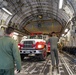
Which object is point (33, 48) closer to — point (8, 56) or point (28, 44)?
point (28, 44)

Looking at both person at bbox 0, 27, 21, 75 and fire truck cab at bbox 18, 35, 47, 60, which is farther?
fire truck cab at bbox 18, 35, 47, 60

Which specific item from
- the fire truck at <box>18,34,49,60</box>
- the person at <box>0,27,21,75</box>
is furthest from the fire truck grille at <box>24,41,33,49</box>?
the person at <box>0,27,21,75</box>

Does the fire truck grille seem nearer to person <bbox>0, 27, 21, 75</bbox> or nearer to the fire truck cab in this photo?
the fire truck cab

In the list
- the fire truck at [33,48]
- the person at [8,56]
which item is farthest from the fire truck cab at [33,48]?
the person at [8,56]

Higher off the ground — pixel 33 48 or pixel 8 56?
pixel 33 48

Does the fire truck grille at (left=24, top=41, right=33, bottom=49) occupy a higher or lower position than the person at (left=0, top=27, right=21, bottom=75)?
higher

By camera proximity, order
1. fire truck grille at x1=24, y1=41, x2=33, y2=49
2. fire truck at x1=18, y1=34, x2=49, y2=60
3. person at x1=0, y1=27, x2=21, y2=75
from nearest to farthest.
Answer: person at x1=0, y1=27, x2=21, y2=75
fire truck at x1=18, y1=34, x2=49, y2=60
fire truck grille at x1=24, y1=41, x2=33, y2=49

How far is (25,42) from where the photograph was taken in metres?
18.5

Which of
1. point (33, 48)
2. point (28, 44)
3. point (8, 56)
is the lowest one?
point (8, 56)

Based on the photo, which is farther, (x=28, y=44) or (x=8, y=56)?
(x=28, y=44)

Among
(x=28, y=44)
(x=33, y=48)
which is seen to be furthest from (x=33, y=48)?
(x=28, y=44)

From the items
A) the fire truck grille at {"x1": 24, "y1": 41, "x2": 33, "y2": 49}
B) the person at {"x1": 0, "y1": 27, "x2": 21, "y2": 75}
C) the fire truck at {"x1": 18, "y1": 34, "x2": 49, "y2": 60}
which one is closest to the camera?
the person at {"x1": 0, "y1": 27, "x2": 21, "y2": 75}

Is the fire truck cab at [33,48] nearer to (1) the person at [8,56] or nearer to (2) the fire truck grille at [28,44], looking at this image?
(2) the fire truck grille at [28,44]

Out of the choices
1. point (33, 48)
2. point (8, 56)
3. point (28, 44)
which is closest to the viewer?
→ point (8, 56)
